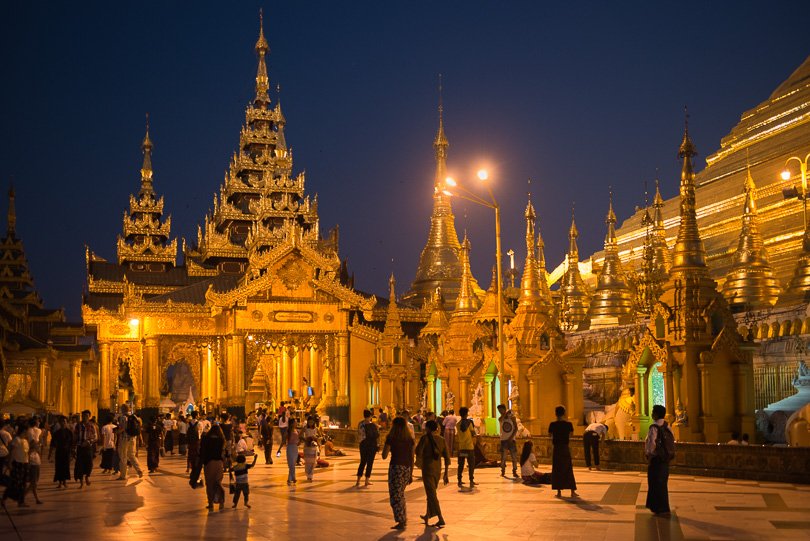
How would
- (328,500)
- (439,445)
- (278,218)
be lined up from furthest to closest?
1. (278,218)
2. (328,500)
3. (439,445)

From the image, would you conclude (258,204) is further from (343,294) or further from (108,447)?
(108,447)

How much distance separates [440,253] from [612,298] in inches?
740

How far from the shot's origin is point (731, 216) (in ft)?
142

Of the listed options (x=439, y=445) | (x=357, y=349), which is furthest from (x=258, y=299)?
(x=439, y=445)

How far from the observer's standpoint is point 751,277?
33719 millimetres

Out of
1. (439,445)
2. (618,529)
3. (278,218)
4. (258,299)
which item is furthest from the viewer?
(278,218)

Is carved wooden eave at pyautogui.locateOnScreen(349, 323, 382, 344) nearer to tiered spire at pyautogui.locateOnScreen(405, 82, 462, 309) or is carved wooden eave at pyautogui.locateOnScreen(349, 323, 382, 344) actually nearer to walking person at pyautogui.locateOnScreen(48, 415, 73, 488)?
tiered spire at pyautogui.locateOnScreen(405, 82, 462, 309)

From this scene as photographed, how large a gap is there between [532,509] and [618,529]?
7.82 ft

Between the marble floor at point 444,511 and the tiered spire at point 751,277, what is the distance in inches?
526

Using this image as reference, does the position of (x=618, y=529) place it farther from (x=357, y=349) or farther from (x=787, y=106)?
(x=787, y=106)

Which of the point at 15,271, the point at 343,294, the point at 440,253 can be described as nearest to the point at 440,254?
the point at 440,253

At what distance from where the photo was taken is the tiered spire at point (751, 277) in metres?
33.3

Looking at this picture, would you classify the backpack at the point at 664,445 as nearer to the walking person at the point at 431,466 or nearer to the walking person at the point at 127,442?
the walking person at the point at 431,466

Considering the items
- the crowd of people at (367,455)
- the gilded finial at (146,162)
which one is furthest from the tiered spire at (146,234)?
the crowd of people at (367,455)
